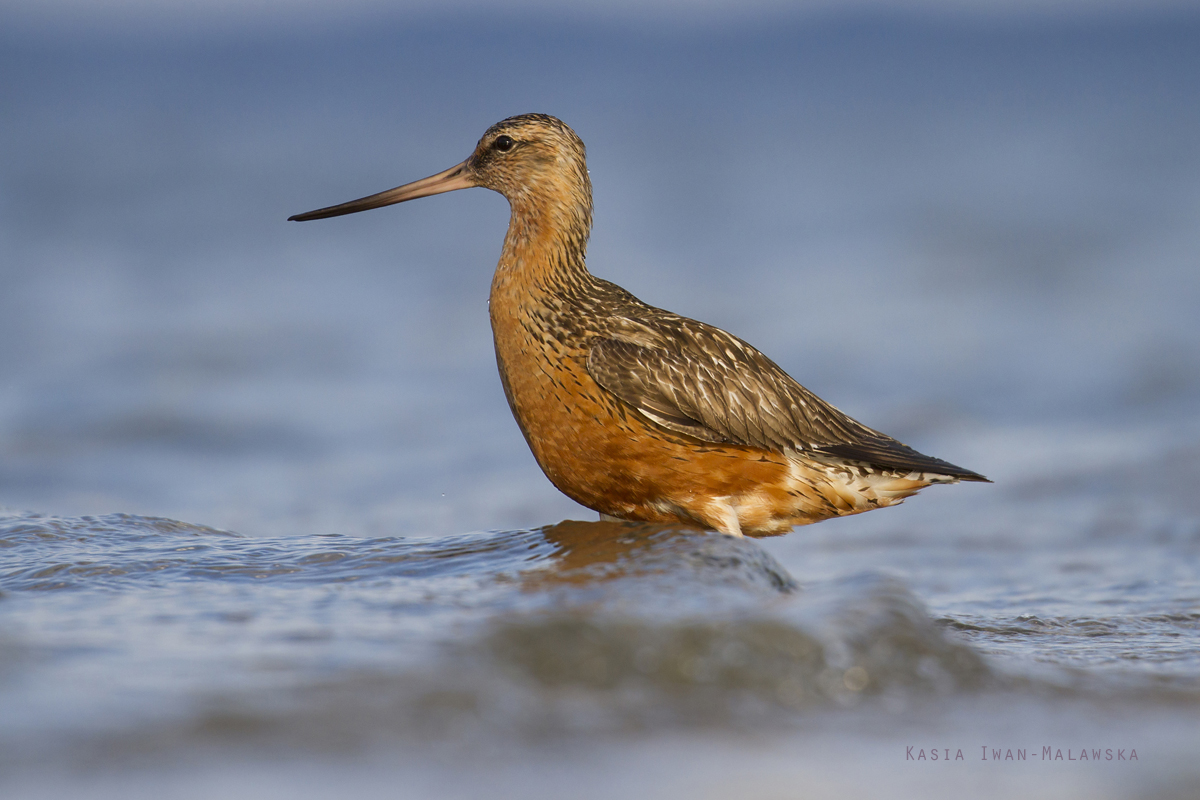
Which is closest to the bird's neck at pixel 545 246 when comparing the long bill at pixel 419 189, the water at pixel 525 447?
the long bill at pixel 419 189

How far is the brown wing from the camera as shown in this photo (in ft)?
21.4

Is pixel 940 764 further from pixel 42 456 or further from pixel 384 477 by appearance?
pixel 42 456

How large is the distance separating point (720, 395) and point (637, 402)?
619 mm

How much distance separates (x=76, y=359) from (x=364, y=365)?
10.1 feet

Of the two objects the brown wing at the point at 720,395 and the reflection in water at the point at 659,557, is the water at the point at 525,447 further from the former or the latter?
the brown wing at the point at 720,395

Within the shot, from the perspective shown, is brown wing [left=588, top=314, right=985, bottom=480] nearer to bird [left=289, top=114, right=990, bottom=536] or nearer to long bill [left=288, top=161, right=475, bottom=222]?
bird [left=289, top=114, right=990, bottom=536]

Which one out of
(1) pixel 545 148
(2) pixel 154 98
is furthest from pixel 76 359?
(2) pixel 154 98

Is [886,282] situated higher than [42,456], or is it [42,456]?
[886,282]

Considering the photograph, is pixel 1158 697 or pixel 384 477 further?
pixel 384 477

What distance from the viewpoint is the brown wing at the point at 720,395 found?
651 cm

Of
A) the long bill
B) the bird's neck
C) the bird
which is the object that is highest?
the long bill

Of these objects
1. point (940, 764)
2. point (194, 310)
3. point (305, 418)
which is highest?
A: point (194, 310)

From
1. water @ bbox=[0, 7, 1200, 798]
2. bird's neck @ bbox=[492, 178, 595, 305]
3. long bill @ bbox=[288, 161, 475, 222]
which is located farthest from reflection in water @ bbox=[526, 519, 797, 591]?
long bill @ bbox=[288, 161, 475, 222]

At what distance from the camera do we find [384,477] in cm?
1139
